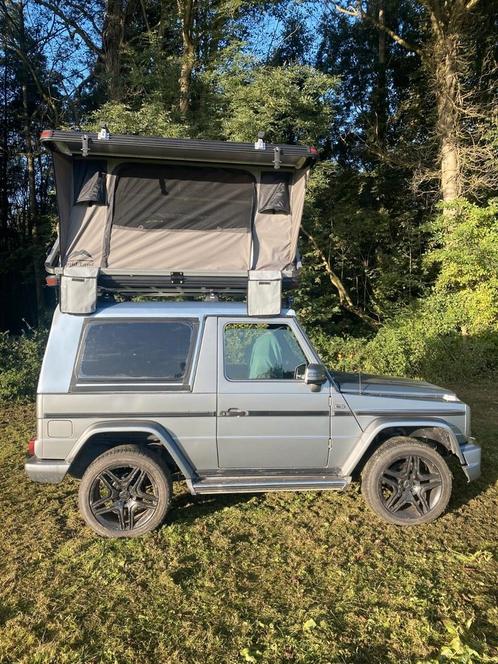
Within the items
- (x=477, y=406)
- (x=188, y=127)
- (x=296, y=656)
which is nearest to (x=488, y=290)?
(x=477, y=406)

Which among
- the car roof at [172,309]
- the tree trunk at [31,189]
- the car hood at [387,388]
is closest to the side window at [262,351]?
the car roof at [172,309]

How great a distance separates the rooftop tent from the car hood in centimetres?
125

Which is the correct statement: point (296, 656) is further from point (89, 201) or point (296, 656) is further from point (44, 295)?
point (44, 295)

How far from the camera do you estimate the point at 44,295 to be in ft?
77.5

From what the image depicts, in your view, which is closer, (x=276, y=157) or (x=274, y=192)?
(x=276, y=157)

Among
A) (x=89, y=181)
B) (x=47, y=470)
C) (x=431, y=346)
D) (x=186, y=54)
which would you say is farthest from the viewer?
(x=186, y=54)

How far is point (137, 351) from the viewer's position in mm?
4211

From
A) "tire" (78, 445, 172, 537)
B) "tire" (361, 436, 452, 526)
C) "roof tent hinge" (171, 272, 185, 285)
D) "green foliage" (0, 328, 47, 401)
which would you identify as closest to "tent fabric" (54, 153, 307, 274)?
"roof tent hinge" (171, 272, 185, 285)

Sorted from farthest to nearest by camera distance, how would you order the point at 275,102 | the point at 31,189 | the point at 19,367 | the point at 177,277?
the point at 31,189 < the point at 275,102 < the point at 19,367 < the point at 177,277

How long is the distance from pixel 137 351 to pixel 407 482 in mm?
2444

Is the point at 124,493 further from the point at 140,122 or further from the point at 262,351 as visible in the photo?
the point at 140,122

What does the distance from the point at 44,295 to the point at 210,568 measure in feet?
72.1

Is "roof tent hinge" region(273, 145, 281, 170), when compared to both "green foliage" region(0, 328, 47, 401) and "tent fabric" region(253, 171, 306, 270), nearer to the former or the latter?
"tent fabric" region(253, 171, 306, 270)

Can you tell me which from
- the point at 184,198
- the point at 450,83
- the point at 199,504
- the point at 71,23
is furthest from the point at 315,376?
the point at 71,23
